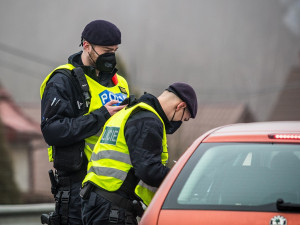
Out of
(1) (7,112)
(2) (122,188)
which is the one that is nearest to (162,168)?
(2) (122,188)

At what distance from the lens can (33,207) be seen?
27.7 ft

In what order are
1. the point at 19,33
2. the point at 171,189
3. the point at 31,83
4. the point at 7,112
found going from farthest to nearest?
1. the point at 19,33
2. the point at 31,83
3. the point at 7,112
4. the point at 171,189

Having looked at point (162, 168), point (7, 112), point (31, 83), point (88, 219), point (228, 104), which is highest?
point (162, 168)

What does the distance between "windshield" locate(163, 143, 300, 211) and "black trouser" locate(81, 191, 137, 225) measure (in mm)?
739

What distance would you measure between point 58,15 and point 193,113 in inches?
3179

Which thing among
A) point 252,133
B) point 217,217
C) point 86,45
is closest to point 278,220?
point 217,217

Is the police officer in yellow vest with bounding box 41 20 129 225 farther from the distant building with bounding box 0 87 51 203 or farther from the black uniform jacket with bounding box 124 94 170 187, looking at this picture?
the distant building with bounding box 0 87 51 203

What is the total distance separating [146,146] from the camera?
4488 mm

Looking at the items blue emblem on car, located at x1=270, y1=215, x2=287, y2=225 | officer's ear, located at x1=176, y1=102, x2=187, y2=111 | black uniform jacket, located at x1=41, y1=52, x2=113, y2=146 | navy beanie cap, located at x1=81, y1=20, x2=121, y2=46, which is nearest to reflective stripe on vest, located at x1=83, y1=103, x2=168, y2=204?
officer's ear, located at x1=176, y1=102, x2=187, y2=111

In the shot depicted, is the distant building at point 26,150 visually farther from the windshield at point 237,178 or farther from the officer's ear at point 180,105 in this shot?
the windshield at point 237,178

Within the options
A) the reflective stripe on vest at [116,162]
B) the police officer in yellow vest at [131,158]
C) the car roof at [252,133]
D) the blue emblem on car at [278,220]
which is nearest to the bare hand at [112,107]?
the police officer in yellow vest at [131,158]

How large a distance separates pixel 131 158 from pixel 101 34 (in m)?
1.14

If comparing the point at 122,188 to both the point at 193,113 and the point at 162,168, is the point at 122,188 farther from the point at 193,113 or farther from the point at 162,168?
the point at 193,113

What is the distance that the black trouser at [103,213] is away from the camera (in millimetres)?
4605
